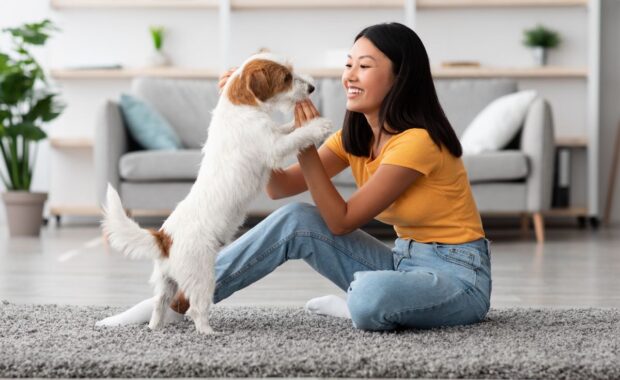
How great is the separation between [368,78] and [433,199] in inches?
12.8

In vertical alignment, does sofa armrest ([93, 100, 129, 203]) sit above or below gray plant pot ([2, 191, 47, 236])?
above

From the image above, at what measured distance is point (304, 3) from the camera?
592 centimetres

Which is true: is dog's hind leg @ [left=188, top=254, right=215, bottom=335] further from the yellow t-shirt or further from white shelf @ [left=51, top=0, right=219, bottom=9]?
white shelf @ [left=51, top=0, right=219, bottom=9]

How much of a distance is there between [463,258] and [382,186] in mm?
262

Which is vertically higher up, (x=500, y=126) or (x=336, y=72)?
(x=336, y=72)

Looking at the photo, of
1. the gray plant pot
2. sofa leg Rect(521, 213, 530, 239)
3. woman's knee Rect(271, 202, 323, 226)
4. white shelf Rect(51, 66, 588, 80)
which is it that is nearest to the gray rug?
woman's knee Rect(271, 202, 323, 226)

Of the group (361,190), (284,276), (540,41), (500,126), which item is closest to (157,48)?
(500,126)

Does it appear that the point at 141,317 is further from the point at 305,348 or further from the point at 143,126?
the point at 143,126

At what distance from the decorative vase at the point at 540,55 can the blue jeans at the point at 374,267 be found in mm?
3928

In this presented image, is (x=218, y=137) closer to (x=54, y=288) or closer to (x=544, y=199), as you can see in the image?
(x=54, y=288)

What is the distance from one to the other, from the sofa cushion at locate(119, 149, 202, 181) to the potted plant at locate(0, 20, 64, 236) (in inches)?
23.3

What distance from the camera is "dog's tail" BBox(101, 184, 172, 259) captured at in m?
1.95

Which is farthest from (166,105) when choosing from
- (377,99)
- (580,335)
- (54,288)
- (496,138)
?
(580,335)

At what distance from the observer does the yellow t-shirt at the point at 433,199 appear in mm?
2123
